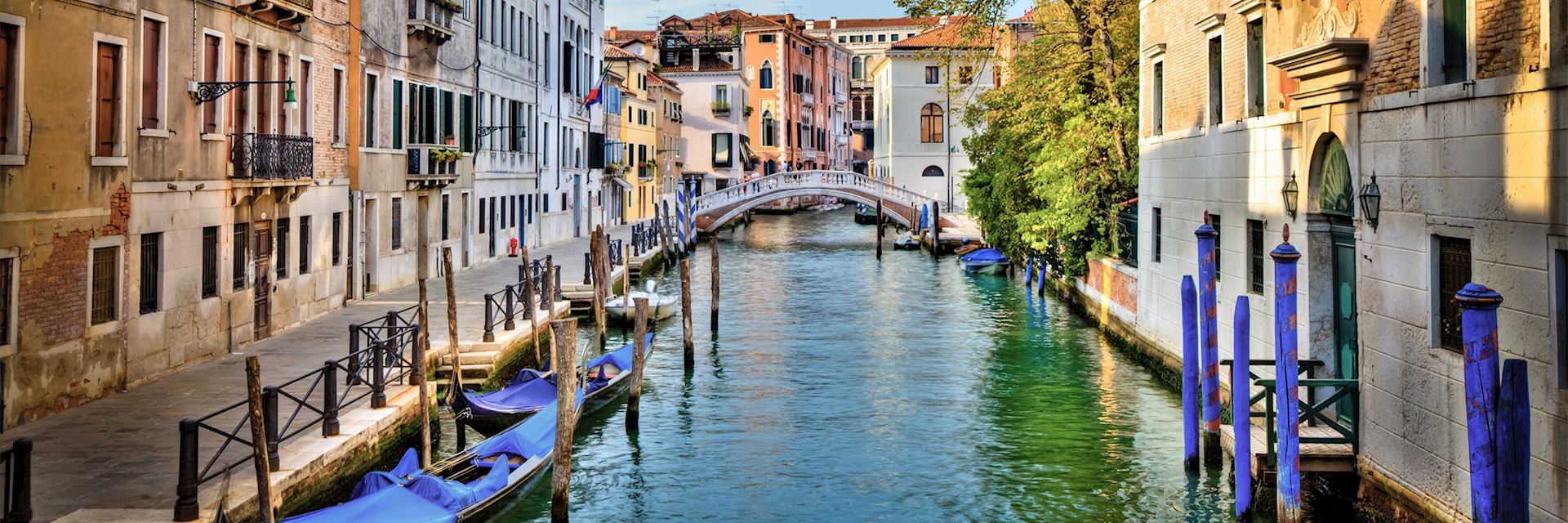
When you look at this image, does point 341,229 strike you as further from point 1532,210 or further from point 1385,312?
point 1532,210

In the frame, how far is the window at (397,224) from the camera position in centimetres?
2211

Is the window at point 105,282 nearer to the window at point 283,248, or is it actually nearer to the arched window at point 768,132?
the window at point 283,248

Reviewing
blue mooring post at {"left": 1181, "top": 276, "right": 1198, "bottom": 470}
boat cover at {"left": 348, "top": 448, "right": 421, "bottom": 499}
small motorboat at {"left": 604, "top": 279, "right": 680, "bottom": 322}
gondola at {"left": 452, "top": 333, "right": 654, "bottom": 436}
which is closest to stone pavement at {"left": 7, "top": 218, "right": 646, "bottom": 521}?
boat cover at {"left": 348, "top": 448, "right": 421, "bottom": 499}

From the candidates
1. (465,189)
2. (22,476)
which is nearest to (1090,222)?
(465,189)

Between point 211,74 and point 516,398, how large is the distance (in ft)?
14.6

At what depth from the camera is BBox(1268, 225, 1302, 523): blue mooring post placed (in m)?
8.62

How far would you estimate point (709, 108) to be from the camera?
63.5m

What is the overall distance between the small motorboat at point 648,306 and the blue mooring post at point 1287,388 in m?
14.8

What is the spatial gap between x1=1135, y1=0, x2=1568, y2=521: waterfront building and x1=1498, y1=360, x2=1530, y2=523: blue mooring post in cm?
77

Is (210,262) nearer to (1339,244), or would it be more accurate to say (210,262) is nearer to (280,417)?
(280,417)

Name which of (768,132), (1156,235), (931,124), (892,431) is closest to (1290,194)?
(892,431)

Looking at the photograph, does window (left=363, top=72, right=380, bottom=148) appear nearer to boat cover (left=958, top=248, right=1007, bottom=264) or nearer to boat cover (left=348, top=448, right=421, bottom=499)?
boat cover (left=348, top=448, right=421, bottom=499)

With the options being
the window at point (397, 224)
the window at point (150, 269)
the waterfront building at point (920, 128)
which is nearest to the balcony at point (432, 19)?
the window at point (397, 224)

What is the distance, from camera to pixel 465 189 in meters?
26.6
